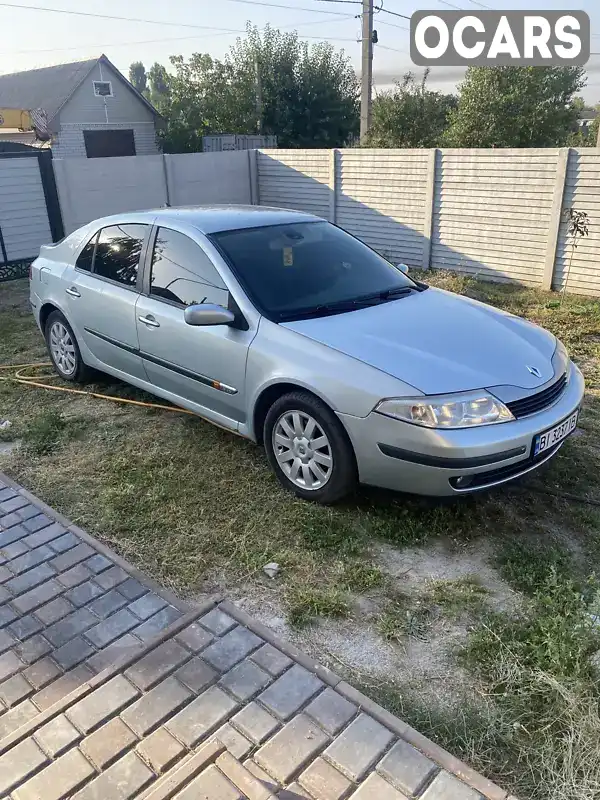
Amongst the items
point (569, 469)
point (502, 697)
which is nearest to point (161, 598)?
point (502, 697)

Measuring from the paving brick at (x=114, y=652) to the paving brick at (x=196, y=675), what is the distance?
0.81 feet

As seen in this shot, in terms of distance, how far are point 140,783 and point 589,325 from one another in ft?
22.5

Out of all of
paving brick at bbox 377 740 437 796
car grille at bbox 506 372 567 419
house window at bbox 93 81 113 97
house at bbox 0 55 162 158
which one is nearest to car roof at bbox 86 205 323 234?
car grille at bbox 506 372 567 419

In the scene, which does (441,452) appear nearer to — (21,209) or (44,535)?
(44,535)

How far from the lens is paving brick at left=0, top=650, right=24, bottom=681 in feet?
8.39

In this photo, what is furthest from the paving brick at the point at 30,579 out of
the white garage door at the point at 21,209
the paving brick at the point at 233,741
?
the white garage door at the point at 21,209

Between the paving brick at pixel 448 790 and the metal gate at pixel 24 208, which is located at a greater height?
the metal gate at pixel 24 208

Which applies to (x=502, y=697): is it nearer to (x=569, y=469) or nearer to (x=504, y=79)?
(x=569, y=469)

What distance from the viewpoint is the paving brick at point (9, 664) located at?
256cm

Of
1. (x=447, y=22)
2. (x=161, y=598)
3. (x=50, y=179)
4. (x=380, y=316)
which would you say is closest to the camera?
(x=161, y=598)

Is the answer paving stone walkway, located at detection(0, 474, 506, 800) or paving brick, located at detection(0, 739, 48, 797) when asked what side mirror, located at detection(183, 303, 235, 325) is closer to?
paving stone walkway, located at detection(0, 474, 506, 800)

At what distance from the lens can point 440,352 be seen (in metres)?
3.52

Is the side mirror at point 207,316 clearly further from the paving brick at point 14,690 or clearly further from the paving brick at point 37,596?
the paving brick at point 14,690

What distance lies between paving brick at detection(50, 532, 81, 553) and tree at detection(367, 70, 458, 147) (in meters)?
19.7
